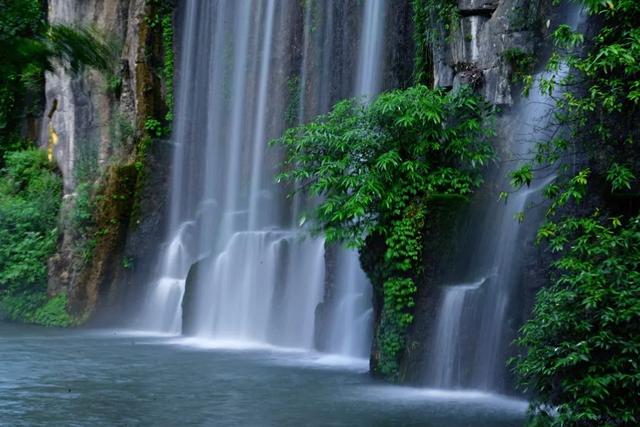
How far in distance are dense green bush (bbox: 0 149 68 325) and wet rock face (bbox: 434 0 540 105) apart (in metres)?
12.5

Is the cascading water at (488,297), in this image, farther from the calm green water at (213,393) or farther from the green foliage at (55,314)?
the green foliage at (55,314)

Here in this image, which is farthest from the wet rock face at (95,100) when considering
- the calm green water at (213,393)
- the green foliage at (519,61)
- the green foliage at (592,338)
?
the green foliage at (592,338)

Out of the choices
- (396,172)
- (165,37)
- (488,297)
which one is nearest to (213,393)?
(488,297)

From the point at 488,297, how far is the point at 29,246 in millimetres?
15113

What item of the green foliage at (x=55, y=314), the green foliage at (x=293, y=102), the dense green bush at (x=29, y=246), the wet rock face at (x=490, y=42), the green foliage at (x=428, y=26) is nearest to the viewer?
the wet rock face at (x=490, y=42)

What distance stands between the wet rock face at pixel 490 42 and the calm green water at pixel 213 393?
15.3 ft

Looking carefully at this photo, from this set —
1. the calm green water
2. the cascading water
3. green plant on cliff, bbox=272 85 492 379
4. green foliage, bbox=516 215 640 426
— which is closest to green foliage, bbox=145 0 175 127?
the calm green water

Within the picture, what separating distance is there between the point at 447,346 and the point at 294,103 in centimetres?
1042

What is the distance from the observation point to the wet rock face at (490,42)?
42.9ft

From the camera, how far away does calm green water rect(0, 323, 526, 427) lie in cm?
1020

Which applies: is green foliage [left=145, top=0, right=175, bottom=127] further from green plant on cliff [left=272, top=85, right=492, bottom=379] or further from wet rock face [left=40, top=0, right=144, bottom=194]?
green plant on cliff [left=272, top=85, right=492, bottom=379]

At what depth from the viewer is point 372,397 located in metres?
11.4

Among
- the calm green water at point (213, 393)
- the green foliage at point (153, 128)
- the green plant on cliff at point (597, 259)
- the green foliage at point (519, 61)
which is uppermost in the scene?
the green foliage at point (153, 128)

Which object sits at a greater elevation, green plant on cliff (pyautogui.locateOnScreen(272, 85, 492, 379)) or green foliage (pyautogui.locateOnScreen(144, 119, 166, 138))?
green foliage (pyautogui.locateOnScreen(144, 119, 166, 138))
